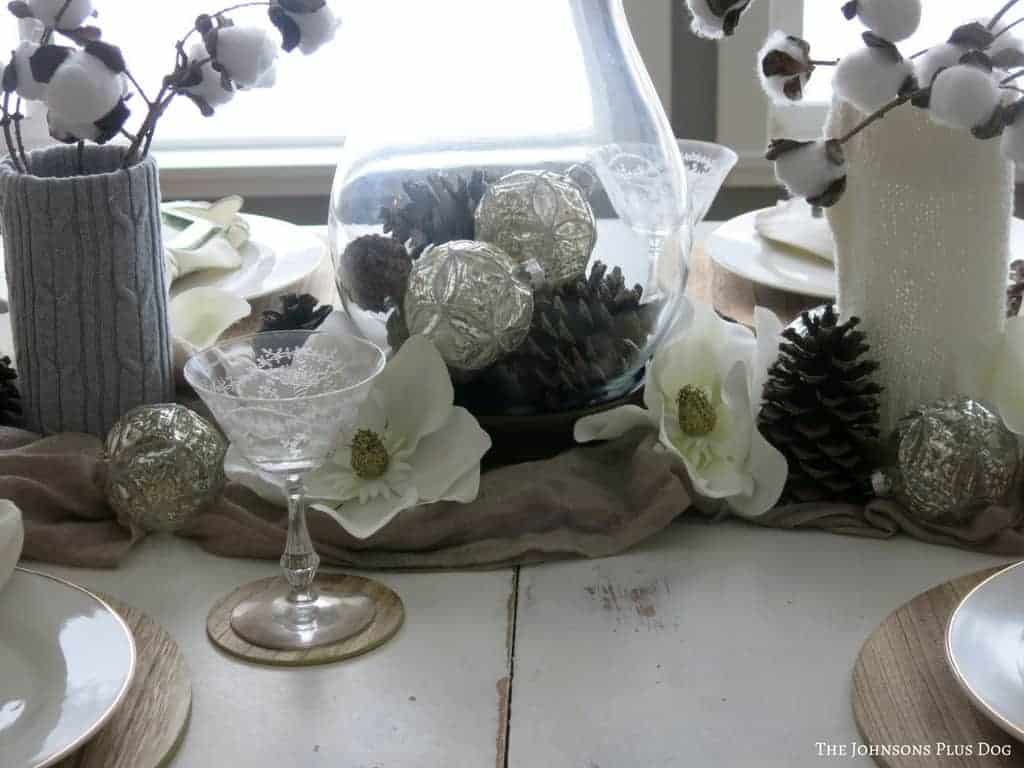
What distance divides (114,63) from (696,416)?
0.42m

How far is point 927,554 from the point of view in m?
0.81

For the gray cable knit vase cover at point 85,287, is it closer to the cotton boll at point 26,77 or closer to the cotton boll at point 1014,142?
the cotton boll at point 26,77

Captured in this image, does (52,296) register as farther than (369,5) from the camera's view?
No

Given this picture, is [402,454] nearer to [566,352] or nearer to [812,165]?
[566,352]

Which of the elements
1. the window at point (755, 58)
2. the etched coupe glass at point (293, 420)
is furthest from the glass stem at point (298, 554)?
the window at point (755, 58)

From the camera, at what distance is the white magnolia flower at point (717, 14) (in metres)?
0.81

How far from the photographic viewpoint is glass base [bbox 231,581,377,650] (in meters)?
0.72

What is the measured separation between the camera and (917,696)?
64 cm

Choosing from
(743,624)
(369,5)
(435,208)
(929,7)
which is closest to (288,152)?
(929,7)

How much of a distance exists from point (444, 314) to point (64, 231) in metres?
0.25

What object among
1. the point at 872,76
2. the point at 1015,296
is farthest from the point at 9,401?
the point at 1015,296

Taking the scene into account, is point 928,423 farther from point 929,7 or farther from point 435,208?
point 929,7

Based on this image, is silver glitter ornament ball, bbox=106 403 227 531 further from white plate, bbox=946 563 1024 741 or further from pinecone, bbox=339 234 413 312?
white plate, bbox=946 563 1024 741

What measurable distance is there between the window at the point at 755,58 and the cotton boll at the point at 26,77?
1.34m
